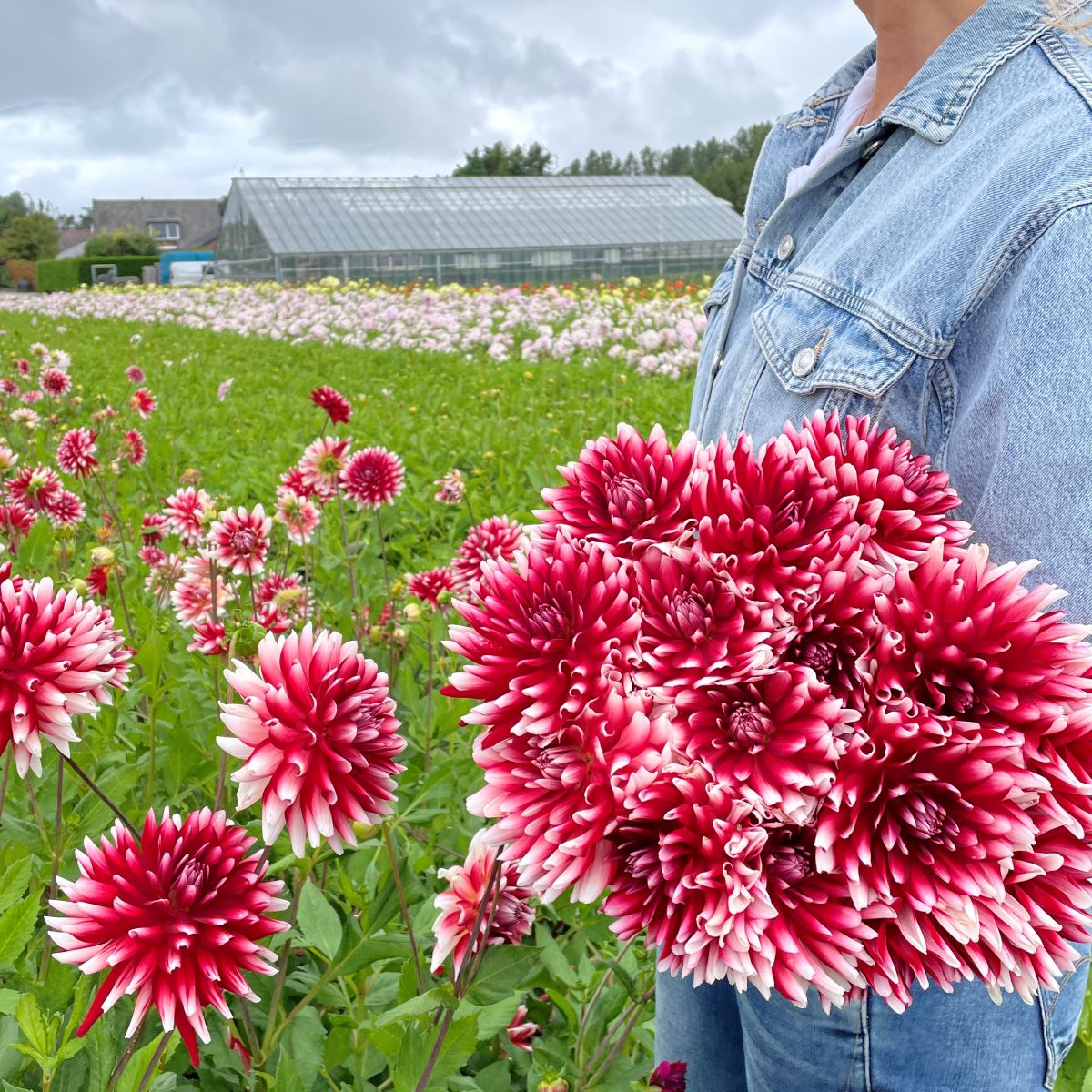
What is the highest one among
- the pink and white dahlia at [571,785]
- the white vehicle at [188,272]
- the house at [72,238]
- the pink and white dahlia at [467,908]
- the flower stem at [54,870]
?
the house at [72,238]

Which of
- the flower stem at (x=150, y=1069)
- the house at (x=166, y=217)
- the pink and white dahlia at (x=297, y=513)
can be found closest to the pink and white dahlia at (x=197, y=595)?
the pink and white dahlia at (x=297, y=513)

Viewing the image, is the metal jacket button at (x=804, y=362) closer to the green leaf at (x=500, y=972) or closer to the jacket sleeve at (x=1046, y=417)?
the jacket sleeve at (x=1046, y=417)

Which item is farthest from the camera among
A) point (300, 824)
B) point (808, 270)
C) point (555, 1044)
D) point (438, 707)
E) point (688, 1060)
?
point (438, 707)

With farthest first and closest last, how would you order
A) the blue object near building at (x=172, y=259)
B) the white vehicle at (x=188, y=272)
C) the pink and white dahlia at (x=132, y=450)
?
the blue object near building at (x=172, y=259) → the white vehicle at (x=188, y=272) → the pink and white dahlia at (x=132, y=450)

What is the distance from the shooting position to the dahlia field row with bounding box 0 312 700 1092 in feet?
3.13

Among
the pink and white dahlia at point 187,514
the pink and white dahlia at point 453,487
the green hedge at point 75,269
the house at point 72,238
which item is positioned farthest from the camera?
the house at point 72,238

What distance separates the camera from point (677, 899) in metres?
0.67

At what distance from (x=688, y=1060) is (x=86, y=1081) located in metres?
0.84

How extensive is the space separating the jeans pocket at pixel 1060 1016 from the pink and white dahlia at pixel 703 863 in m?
0.58

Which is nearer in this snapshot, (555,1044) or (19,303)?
(555,1044)

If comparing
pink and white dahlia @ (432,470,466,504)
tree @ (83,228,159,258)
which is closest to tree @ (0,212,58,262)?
tree @ (83,228,159,258)

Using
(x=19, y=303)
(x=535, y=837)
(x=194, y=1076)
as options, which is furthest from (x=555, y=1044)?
(x=19, y=303)

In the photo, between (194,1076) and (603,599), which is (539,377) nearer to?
(194,1076)

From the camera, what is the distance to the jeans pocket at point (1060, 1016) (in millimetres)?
1106
